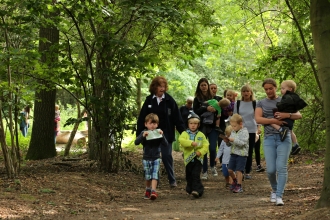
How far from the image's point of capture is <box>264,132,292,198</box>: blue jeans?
7352 mm

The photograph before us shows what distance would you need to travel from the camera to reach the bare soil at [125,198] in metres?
6.78

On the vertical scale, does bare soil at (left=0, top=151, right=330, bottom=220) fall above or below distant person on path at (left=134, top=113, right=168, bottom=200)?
below

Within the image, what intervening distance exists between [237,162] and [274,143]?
1757 millimetres

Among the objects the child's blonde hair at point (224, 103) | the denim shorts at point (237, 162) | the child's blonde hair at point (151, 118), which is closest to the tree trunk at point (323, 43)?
the denim shorts at point (237, 162)

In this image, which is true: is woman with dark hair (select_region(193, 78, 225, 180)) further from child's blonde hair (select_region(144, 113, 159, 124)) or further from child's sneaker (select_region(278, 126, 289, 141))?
child's sneaker (select_region(278, 126, 289, 141))

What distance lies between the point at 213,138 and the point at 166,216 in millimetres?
4394

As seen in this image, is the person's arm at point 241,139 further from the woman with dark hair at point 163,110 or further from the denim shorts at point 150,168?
the denim shorts at point 150,168

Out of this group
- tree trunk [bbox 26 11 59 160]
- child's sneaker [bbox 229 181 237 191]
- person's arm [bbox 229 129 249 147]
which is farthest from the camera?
tree trunk [bbox 26 11 59 160]

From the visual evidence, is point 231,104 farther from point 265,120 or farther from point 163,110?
point 265,120

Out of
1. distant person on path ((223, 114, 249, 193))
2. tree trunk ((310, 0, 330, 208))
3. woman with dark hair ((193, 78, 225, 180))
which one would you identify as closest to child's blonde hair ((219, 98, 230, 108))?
woman with dark hair ((193, 78, 225, 180))

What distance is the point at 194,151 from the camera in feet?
28.5

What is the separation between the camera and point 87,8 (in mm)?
8352

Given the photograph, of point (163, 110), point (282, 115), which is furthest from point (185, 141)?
point (282, 115)

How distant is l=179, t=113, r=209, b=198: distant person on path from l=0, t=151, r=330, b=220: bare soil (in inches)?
10.0
